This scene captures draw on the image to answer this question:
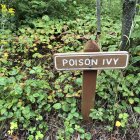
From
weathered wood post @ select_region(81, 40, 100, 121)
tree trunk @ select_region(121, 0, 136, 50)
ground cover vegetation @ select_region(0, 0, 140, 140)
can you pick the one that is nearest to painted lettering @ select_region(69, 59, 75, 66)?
weathered wood post @ select_region(81, 40, 100, 121)

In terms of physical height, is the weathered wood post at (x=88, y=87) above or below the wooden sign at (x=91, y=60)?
below

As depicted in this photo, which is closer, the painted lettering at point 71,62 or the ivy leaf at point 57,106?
the painted lettering at point 71,62

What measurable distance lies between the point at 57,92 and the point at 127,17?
48.5 inches

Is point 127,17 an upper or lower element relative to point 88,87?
upper

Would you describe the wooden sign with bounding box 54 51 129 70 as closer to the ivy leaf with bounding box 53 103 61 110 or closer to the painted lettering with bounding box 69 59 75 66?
the painted lettering with bounding box 69 59 75 66

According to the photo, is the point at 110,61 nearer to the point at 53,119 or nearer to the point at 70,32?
the point at 53,119

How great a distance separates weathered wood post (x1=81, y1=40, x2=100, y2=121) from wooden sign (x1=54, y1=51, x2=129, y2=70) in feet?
0.25

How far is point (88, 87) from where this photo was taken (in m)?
2.74

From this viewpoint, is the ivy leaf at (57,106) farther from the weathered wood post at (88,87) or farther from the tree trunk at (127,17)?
the tree trunk at (127,17)

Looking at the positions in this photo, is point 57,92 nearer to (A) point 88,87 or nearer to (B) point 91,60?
(A) point 88,87

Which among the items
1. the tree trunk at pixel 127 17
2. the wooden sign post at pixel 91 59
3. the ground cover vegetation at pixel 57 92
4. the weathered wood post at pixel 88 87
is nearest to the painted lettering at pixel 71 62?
the wooden sign post at pixel 91 59

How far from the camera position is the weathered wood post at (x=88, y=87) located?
249cm

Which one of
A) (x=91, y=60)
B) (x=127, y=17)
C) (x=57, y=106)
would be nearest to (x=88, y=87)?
(x=91, y=60)

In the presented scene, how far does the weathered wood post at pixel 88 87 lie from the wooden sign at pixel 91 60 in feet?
0.25
